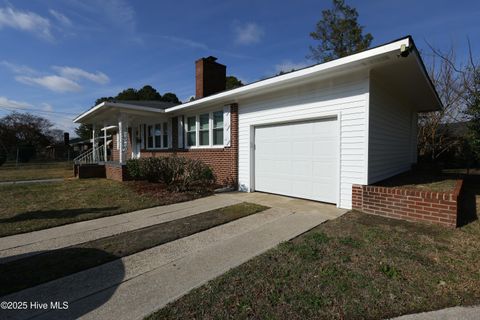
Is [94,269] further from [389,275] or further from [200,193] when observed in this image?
[200,193]

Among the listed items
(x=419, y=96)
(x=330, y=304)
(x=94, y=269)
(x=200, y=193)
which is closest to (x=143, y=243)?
(x=94, y=269)

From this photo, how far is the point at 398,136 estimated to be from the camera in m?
7.96

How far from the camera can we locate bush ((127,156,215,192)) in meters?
7.70

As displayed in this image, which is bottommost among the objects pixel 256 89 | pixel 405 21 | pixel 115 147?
pixel 115 147

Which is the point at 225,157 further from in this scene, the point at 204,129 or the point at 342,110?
the point at 342,110

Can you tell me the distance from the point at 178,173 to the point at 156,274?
5298mm

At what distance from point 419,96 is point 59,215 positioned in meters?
10.8

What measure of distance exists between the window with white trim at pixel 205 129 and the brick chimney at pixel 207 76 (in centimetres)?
190

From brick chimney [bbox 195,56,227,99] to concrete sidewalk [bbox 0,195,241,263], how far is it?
22.1 ft

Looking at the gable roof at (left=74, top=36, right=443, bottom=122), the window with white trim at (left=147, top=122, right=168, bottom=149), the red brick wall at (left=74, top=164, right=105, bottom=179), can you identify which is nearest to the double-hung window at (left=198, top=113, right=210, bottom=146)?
the gable roof at (left=74, top=36, right=443, bottom=122)

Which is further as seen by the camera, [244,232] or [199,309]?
[244,232]

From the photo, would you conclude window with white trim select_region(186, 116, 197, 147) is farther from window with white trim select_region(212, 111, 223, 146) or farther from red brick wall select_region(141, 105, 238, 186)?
window with white trim select_region(212, 111, 223, 146)

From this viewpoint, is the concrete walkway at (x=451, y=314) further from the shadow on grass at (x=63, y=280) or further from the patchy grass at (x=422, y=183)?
the patchy grass at (x=422, y=183)

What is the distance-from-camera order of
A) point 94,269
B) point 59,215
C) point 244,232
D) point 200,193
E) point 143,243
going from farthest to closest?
point 200,193
point 59,215
point 244,232
point 143,243
point 94,269
